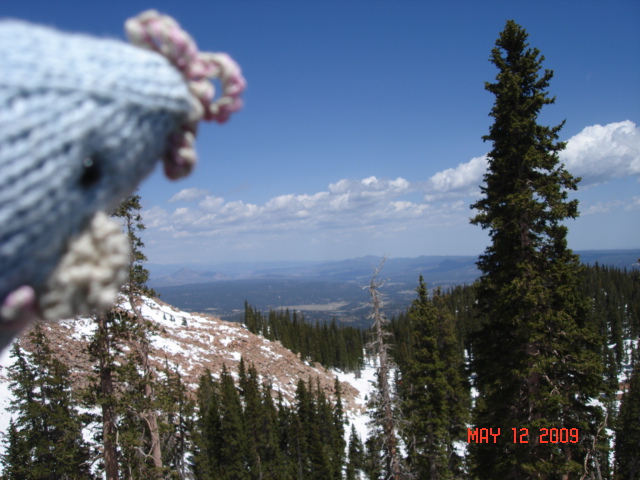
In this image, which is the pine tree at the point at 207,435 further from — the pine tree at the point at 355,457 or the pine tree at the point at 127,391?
the pine tree at the point at 127,391

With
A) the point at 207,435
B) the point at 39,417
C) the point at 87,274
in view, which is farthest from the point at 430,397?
the point at 207,435

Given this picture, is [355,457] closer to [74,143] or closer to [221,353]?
[221,353]

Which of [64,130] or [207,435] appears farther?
[207,435]

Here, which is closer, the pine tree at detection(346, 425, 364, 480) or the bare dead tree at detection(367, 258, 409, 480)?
the bare dead tree at detection(367, 258, 409, 480)

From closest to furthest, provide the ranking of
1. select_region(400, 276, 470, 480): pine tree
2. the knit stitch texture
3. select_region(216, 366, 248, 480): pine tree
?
the knit stitch texture → select_region(400, 276, 470, 480): pine tree → select_region(216, 366, 248, 480): pine tree

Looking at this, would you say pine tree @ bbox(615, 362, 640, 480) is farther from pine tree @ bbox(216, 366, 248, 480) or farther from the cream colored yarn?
the cream colored yarn

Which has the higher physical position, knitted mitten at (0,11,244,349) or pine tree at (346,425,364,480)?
knitted mitten at (0,11,244,349)
